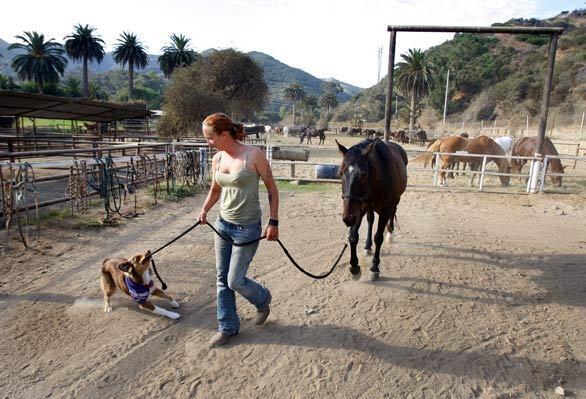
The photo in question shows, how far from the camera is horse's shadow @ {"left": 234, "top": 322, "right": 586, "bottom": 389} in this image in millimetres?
2752

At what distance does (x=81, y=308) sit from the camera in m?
3.47

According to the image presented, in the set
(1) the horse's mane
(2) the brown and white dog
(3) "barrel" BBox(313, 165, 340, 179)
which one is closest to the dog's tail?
(2) the brown and white dog

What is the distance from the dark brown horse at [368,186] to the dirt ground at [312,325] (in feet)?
1.49

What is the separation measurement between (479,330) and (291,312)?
1.67 m

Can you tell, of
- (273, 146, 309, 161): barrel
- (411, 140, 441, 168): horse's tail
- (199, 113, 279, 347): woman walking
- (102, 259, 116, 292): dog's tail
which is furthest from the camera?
(273, 146, 309, 161): barrel

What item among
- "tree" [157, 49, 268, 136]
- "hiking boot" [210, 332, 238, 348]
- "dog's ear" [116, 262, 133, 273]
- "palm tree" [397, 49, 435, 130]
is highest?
"palm tree" [397, 49, 435, 130]

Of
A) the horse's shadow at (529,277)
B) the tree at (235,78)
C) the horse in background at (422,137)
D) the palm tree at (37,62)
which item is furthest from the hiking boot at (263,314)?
the palm tree at (37,62)

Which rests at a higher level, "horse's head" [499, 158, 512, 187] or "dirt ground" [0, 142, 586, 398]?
"horse's head" [499, 158, 512, 187]

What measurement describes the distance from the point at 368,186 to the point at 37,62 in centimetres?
6213

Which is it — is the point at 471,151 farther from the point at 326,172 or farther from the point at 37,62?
the point at 37,62

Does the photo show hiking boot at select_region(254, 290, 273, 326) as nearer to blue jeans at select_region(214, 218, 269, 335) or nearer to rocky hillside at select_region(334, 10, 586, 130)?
blue jeans at select_region(214, 218, 269, 335)

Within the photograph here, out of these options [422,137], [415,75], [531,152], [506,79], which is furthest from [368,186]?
[506,79]

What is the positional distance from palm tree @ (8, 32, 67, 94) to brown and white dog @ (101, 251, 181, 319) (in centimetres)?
5869

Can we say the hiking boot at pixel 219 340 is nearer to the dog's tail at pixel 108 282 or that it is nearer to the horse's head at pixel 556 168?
the dog's tail at pixel 108 282
